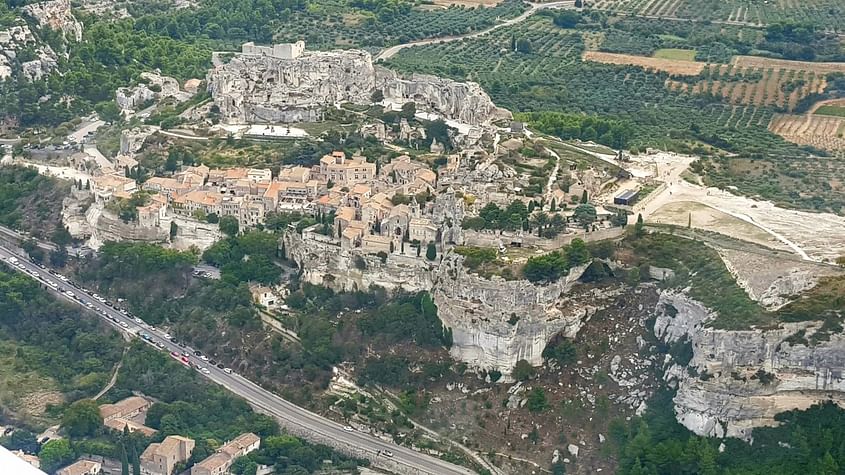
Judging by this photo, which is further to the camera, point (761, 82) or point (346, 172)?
point (761, 82)

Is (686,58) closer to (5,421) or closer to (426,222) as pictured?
(426,222)

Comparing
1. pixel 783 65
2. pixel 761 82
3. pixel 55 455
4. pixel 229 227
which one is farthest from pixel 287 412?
pixel 783 65

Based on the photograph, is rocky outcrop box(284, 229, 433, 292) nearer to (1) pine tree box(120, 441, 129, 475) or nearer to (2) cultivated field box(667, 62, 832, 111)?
(1) pine tree box(120, 441, 129, 475)

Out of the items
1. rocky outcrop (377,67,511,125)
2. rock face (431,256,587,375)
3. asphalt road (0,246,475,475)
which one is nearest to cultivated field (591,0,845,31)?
rocky outcrop (377,67,511,125)

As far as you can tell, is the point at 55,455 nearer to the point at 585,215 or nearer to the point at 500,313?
the point at 500,313

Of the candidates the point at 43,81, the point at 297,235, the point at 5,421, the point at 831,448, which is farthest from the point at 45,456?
the point at 43,81

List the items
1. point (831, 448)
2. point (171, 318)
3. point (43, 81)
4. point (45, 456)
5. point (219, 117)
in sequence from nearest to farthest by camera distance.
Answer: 1. point (831, 448)
2. point (45, 456)
3. point (171, 318)
4. point (219, 117)
5. point (43, 81)
